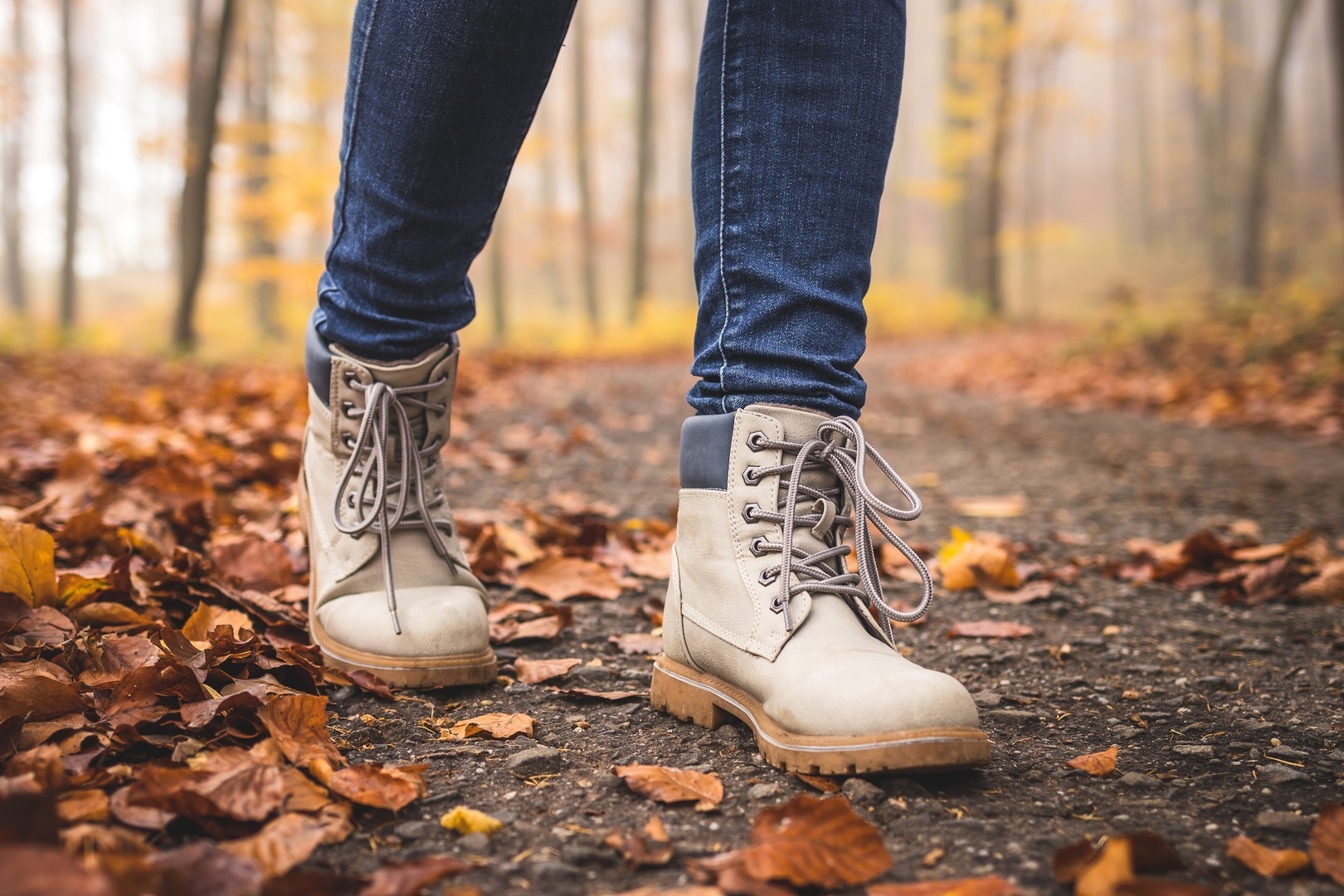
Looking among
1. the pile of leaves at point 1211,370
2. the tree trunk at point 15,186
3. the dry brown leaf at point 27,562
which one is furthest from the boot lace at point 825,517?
the tree trunk at point 15,186

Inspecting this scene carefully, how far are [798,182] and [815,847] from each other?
826 millimetres

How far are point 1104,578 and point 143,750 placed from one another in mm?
1964

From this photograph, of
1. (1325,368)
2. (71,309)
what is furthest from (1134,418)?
(71,309)

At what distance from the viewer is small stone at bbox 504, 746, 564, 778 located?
1.12 m

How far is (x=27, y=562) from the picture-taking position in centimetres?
132

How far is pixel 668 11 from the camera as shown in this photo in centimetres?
2777

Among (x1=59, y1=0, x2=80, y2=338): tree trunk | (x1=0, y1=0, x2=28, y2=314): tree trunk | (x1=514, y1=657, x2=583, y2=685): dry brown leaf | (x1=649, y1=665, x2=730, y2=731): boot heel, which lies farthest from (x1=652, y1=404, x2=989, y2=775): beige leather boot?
(x1=0, y1=0, x2=28, y2=314): tree trunk

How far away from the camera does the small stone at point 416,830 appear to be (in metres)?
0.94

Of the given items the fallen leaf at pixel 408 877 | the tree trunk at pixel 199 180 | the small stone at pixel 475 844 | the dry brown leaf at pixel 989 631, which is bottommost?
the dry brown leaf at pixel 989 631

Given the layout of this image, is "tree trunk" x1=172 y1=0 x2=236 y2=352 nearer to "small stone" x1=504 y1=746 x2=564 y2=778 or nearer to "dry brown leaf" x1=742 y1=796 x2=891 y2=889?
"small stone" x1=504 y1=746 x2=564 y2=778

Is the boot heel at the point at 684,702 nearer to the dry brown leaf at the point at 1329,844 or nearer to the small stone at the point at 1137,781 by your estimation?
the small stone at the point at 1137,781

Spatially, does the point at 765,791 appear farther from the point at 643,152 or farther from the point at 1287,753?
the point at 643,152

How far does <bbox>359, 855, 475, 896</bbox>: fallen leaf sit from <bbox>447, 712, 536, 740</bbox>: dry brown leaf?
39 centimetres

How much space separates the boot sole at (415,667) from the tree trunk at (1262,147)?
11.8 m
